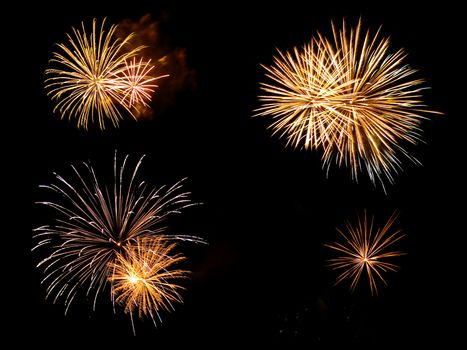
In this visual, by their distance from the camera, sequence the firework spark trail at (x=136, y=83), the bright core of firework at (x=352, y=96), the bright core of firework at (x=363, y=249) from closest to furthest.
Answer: the bright core of firework at (x=352, y=96) < the firework spark trail at (x=136, y=83) < the bright core of firework at (x=363, y=249)

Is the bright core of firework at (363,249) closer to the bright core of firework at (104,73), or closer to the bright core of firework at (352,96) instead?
the bright core of firework at (352,96)

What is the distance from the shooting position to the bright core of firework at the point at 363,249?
7.78 metres

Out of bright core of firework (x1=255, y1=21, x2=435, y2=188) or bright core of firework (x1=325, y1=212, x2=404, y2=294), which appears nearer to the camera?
bright core of firework (x1=255, y1=21, x2=435, y2=188)

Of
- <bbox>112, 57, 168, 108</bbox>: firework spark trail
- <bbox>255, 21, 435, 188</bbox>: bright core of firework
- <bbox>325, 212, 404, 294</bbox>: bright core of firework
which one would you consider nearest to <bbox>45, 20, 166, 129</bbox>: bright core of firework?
<bbox>112, 57, 168, 108</bbox>: firework spark trail

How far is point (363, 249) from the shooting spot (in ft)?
25.4

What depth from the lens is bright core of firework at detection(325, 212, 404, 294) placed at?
7.78 m

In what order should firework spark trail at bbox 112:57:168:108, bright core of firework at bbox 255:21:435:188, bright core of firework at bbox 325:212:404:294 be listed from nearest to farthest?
bright core of firework at bbox 255:21:435:188, firework spark trail at bbox 112:57:168:108, bright core of firework at bbox 325:212:404:294

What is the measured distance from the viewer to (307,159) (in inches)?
342

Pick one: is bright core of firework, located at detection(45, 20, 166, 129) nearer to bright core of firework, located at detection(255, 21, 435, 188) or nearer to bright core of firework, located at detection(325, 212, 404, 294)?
bright core of firework, located at detection(255, 21, 435, 188)

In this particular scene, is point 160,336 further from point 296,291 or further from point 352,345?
point 352,345

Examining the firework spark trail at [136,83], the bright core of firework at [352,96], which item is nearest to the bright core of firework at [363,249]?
the bright core of firework at [352,96]

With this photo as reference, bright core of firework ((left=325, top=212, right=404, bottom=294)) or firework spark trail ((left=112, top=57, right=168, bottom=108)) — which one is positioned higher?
firework spark trail ((left=112, top=57, right=168, bottom=108))

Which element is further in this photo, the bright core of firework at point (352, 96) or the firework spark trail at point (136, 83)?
the firework spark trail at point (136, 83)

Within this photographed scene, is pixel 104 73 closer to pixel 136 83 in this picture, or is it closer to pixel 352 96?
pixel 136 83
